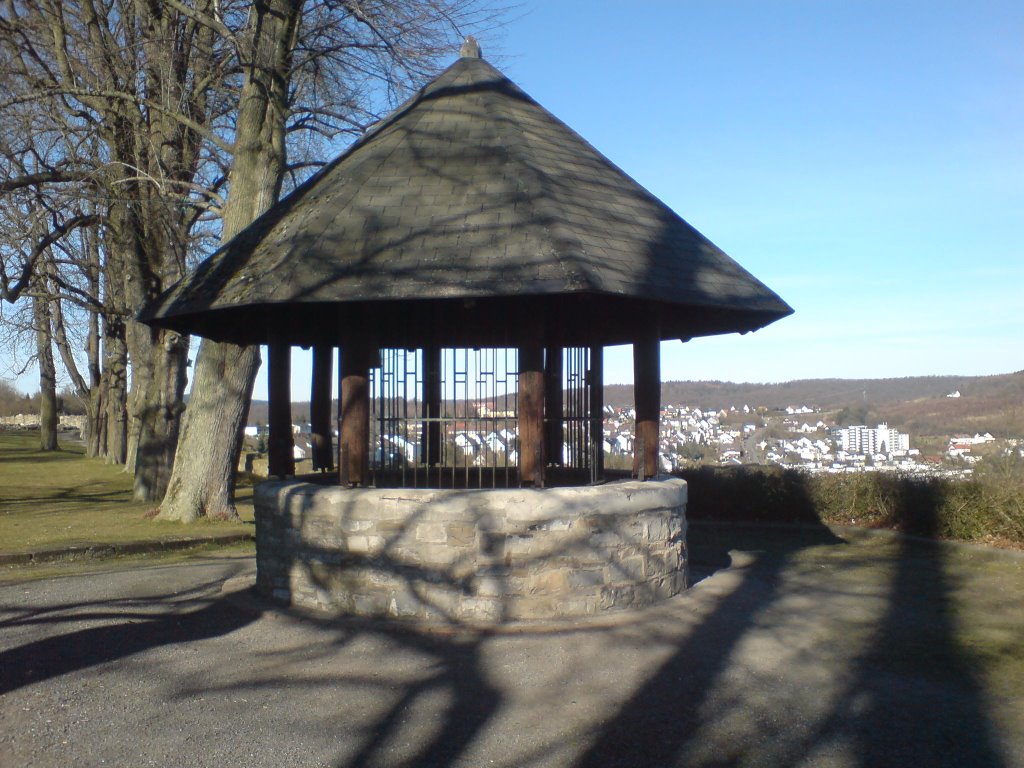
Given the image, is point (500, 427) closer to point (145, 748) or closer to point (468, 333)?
point (468, 333)

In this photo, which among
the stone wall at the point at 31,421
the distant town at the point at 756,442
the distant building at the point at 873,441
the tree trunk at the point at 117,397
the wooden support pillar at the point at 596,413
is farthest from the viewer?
the stone wall at the point at 31,421

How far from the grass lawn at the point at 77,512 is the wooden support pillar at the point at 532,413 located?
22.5 ft

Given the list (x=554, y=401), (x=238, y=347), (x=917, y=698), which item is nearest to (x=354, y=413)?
(x=554, y=401)

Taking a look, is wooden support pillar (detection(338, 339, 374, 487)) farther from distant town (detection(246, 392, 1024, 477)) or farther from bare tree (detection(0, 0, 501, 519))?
bare tree (detection(0, 0, 501, 519))

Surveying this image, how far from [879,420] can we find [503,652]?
16973 millimetres

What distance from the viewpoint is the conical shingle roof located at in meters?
6.92

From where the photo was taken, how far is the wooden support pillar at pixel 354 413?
7.68 metres

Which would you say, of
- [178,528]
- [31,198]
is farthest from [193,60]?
[178,528]

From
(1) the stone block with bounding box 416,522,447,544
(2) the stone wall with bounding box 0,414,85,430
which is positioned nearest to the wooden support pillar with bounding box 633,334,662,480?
(1) the stone block with bounding box 416,522,447,544

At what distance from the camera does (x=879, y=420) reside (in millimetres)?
21281

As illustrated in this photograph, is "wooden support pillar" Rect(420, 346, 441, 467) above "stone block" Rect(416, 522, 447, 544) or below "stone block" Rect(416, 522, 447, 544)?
above

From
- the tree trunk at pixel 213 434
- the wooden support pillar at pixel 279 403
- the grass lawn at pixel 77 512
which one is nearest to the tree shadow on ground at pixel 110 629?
the wooden support pillar at pixel 279 403

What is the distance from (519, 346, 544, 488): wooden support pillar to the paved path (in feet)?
3.91

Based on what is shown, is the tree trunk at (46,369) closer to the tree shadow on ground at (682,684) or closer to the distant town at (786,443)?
the distant town at (786,443)
